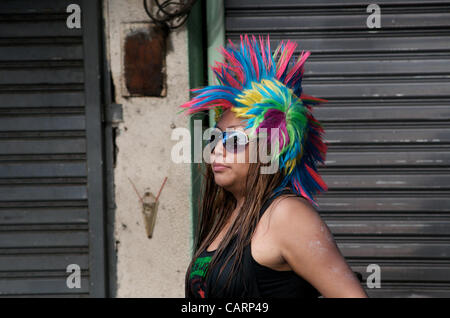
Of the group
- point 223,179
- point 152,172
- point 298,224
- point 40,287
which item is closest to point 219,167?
point 223,179

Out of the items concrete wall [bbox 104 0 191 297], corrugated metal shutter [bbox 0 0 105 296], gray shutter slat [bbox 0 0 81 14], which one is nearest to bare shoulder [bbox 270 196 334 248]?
concrete wall [bbox 104 0 191 297]

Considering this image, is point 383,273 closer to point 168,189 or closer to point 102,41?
point 168,189

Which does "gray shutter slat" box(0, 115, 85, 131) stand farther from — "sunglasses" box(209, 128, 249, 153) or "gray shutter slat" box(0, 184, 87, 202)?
"sunglasses" box(209, 128, 249, 153)

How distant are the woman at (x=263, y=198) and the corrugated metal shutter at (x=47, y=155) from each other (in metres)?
2.17

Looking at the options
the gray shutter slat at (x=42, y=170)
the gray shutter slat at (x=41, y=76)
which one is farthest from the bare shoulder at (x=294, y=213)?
the gray shutter slat at (x=41, y=76)

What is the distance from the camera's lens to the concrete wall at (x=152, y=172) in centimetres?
429

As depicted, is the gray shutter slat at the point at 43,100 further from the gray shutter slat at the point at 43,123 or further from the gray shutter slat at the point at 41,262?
the gray shutter slat at the point at 41,262

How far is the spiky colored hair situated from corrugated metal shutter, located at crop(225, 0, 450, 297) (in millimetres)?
2144

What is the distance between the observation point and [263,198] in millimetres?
2107

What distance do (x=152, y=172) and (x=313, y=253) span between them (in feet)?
8.74

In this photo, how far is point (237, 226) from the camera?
2117 mm

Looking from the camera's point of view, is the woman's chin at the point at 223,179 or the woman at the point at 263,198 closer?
the woman at the point at 263,198

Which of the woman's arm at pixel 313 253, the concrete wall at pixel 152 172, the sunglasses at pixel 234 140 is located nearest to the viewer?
the woman's arm at pixel 313 253

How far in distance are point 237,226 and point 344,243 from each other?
8.32ft
